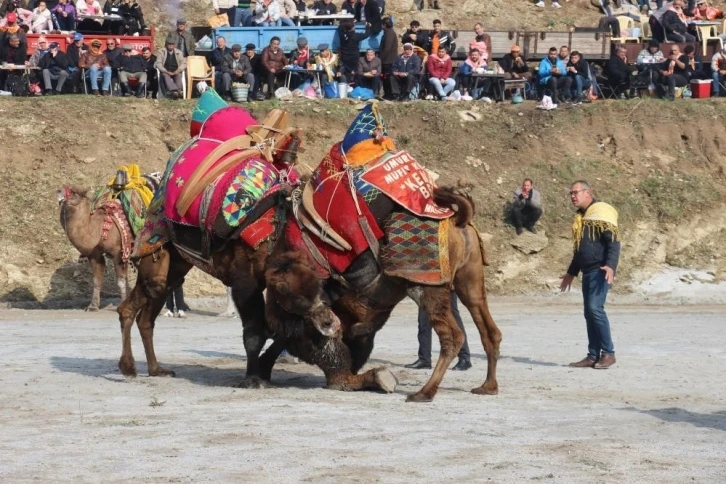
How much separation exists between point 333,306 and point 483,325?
4.41 feet

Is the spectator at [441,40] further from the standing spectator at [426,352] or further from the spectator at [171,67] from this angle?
the standing spectator at [426,352]

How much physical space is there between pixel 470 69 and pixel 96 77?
7863mm

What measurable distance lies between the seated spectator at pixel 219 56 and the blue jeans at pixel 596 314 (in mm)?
14016

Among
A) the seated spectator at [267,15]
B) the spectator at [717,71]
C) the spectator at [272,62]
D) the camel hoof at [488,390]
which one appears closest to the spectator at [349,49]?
the spectator at [272,62]

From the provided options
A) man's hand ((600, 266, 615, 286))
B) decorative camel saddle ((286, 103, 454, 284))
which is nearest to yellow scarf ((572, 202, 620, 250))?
man's hand ((600, 266, 615, 286))

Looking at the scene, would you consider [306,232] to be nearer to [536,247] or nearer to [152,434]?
[152,434]

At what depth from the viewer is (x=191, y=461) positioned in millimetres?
8414

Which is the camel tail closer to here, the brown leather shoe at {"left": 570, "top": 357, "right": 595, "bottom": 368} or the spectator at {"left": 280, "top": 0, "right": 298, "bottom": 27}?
the brown leather shoe at {"left": 570, "top": 357, "right": 595, "bottom": 368}

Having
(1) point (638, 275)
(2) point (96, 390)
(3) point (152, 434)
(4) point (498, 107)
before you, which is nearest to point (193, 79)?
(4) point (498, 107)

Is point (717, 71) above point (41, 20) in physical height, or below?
below

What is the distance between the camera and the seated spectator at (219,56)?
2634 centimetres

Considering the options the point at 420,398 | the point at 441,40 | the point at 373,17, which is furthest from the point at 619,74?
the point at 420,398

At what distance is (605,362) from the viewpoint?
13734 mm

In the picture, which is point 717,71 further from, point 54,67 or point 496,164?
point 54,67
